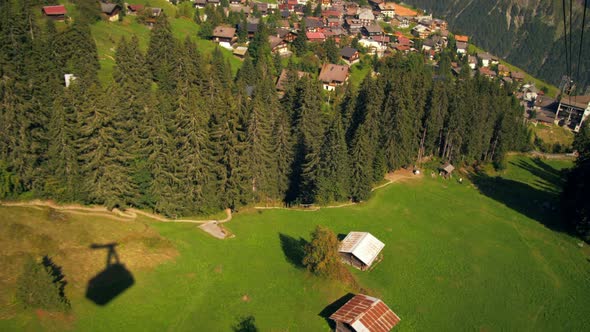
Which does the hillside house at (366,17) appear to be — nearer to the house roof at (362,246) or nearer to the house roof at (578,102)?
the house roof at (578,102)

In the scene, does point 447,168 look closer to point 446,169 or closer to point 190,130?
point 446,169

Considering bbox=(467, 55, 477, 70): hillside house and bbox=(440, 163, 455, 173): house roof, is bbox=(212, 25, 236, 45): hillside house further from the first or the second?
bbox=(467, 55, 477, 70): hillside house

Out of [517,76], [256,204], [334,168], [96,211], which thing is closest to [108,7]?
[96,211]

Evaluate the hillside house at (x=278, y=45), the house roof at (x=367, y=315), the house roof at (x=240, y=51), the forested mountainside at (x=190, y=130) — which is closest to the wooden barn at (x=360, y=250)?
the house roof at (x=367, y=315)

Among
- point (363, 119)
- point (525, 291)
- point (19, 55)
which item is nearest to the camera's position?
point (525, 291)

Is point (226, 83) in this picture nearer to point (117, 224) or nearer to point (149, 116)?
point (149, 116)

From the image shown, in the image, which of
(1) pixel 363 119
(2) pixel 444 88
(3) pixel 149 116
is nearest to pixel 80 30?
(3) pixel 149 116
